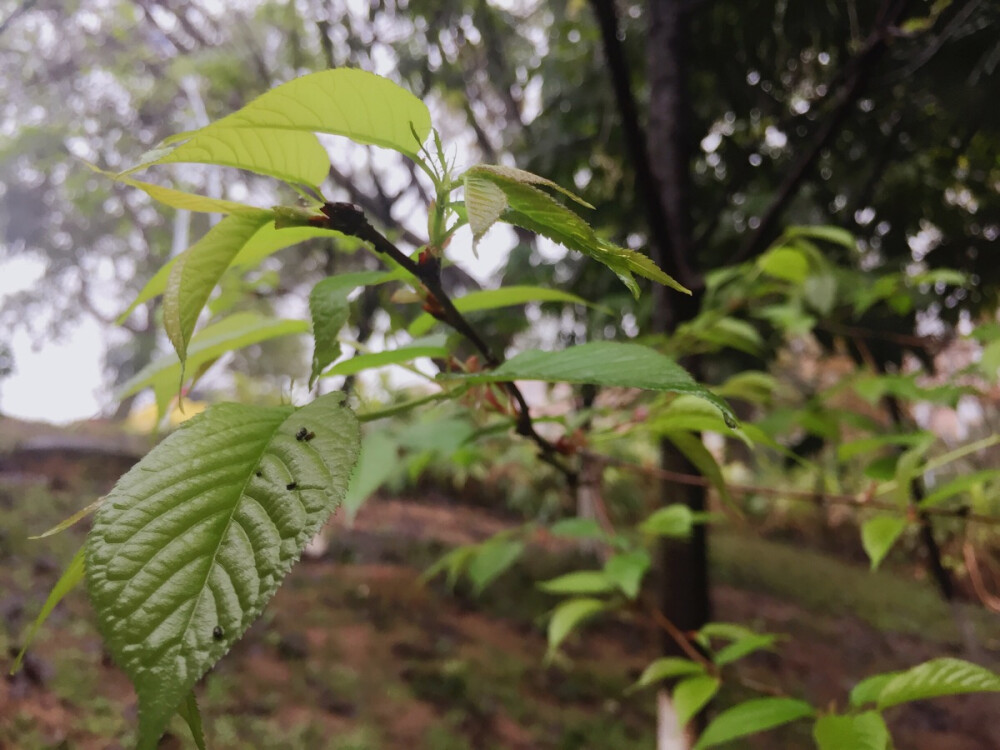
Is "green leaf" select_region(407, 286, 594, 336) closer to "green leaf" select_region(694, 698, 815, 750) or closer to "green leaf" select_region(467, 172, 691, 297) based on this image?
"green leaf" select_region(467, 172, 691, 297)

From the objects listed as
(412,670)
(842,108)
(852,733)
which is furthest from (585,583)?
(412,670)

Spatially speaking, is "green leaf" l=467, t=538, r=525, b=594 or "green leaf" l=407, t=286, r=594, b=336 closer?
"green leaf" l=407, t=286, r=594, b=336

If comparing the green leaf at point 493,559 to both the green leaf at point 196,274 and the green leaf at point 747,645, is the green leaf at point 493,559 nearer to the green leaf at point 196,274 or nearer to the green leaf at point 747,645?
the green leaf at point 747,645

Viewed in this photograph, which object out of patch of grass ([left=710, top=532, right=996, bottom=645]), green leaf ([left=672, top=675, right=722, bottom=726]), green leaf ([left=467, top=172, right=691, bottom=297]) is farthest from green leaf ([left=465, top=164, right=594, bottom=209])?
patch of grass ([left=710, top=532, right=996, bottom=645])

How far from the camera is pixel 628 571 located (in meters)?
0.48

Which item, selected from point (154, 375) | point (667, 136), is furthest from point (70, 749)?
point (667, 136)

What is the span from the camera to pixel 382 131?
16 cm

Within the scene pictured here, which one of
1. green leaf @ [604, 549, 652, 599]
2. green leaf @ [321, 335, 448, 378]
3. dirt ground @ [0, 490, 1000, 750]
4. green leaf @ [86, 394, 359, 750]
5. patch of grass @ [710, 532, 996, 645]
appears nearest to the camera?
green leaf @ [86, 394, 359, 750]

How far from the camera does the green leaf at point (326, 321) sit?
0.19 metres

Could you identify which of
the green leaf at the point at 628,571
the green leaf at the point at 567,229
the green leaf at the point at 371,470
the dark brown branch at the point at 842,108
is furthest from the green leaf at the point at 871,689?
the dark brown branch at the point at 842,108

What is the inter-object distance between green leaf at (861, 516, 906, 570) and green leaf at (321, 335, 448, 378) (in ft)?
1.01

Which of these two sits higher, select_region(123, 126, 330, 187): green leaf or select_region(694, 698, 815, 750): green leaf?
select_region(123, 126, 330, 187): green leaf

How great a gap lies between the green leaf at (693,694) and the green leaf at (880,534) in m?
0.14

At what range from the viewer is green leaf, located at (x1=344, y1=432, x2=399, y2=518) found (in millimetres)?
536
